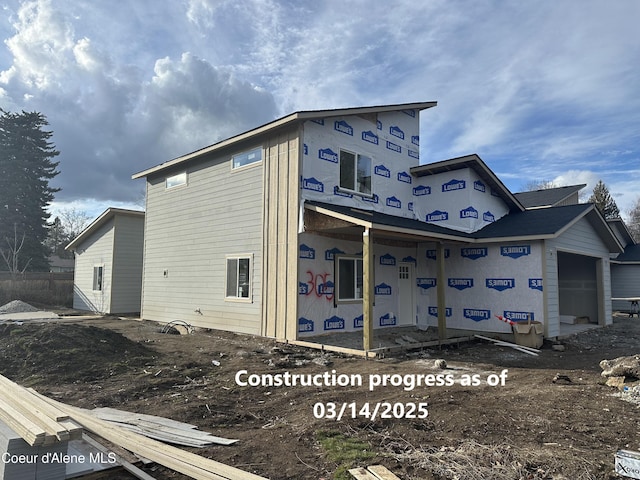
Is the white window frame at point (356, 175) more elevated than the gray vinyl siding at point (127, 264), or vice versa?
the white window frame at point (356, 175)

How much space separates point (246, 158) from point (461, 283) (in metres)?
7.69

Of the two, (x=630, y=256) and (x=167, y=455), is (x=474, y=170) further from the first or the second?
(x=630, y=256)

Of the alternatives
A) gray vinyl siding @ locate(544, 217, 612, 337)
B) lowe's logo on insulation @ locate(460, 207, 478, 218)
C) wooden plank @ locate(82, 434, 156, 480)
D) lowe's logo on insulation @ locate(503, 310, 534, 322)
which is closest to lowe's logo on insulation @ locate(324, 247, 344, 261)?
lowe's logo on insulation @ locate(460, 207, 478, 218)

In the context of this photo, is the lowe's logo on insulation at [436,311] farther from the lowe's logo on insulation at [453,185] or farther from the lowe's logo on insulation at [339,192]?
the lowe's logo on insulation at [339,192]

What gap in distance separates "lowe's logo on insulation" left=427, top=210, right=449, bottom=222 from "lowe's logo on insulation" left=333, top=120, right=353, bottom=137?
4.06 m

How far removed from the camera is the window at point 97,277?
65.2ft

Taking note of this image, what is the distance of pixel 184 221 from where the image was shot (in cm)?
1493

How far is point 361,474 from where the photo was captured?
3584mm

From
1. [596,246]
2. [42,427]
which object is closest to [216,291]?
[42,427]

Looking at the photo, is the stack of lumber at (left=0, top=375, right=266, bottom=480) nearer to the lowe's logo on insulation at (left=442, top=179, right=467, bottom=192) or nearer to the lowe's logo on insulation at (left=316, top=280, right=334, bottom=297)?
the lowe's logo on insulation at (left=316, top=280, right=334, bottom=297)

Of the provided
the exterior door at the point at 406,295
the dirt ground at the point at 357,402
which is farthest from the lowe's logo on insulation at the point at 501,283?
the exterior door at the point at 406,295

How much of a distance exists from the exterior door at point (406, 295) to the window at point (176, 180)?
820 centimetres

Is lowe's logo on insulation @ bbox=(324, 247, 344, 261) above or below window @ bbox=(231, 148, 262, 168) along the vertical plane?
below

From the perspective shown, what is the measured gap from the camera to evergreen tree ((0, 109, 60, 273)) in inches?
1345
